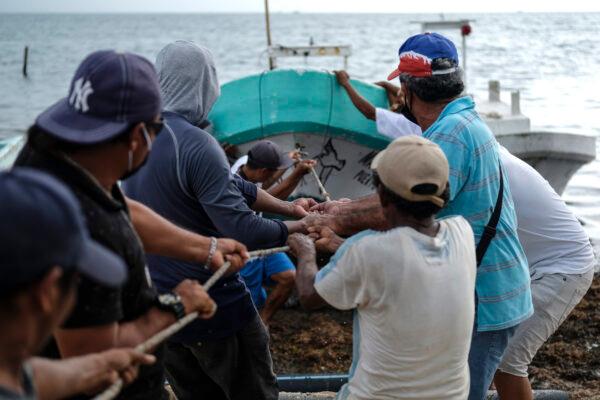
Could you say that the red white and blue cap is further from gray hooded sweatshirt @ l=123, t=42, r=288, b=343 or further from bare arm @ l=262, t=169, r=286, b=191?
bare arm @ l=262, t=169, r=286, b=191

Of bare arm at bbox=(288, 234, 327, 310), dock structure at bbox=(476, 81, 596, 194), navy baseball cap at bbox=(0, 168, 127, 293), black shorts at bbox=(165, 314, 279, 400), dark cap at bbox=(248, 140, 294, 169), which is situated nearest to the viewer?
navy baseball cap at bbox=(0, 168, 127, 293)

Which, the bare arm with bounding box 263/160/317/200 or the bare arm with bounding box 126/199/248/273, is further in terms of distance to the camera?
the bare arm with bounding box 263/160/317/200

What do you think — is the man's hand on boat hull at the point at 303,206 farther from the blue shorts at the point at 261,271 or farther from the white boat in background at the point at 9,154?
the white boat in background at the point at 9,154

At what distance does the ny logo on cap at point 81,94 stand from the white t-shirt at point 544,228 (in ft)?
7.26

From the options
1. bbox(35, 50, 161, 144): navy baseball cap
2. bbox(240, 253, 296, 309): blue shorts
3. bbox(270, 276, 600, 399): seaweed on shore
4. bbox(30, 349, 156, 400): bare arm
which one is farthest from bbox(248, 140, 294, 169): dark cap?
bbox(30, 349, 156, 400): bare arm

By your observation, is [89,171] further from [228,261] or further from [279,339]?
[279,339]

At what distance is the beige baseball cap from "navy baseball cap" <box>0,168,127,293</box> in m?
1.28

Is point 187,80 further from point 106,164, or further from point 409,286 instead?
point 409,286

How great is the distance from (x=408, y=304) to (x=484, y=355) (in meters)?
1.08

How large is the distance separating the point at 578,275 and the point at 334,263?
1.73 m

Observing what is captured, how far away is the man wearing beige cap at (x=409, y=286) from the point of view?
2.80 metres

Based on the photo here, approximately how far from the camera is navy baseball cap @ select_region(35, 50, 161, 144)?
8.36 feet

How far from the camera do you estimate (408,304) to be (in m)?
2.80

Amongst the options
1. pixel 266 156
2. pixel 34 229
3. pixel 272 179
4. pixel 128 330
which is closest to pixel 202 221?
pixel 128 330
